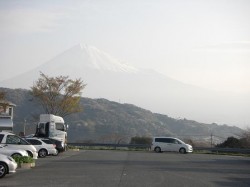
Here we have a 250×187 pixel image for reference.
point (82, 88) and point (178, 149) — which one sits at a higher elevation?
point (82, 88)

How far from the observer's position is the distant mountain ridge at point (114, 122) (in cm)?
8271

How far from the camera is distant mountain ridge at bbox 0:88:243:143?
82713 millimetres

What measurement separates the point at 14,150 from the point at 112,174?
554 cm

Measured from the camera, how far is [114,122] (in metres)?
91.4

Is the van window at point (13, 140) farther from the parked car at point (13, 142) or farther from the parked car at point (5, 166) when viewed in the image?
the parked car at point (5, 166)

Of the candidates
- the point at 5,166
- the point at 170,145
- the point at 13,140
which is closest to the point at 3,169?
the point at 5,166

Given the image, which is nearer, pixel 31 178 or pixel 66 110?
pixel 31 178

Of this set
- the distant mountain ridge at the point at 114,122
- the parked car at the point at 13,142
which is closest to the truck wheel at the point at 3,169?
the parked car at the point at 13,142

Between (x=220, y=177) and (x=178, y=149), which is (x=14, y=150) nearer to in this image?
(x=220, y=177)

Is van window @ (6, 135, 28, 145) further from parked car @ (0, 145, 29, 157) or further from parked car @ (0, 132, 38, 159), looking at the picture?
parked car @ (0, 145, 29, 157)

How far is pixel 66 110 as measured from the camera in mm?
55031

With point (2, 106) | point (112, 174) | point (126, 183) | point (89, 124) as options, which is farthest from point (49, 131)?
point (89, 124)

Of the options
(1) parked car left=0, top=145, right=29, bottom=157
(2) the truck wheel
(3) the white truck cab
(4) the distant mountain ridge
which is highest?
(4) the distant mountain ridge

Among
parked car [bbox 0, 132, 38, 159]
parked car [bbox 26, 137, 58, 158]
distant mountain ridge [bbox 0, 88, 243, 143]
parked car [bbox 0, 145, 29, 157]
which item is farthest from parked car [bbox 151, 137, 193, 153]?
distant mountain ridge [bbox 0, 88, 243, 143]
